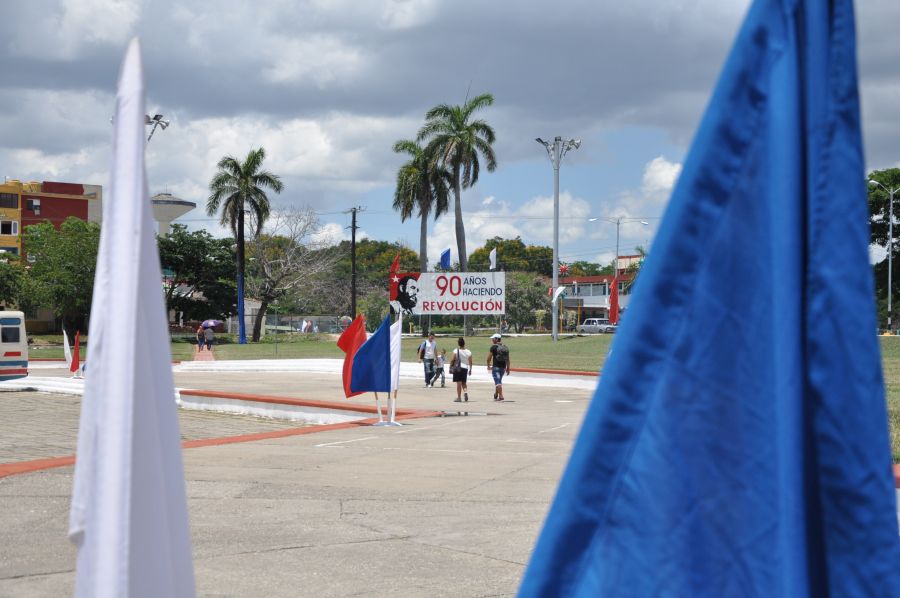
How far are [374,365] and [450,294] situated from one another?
27302mm

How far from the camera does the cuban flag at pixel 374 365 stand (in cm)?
1712

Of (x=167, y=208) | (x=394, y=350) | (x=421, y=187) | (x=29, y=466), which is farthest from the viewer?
(x=167, y=208)

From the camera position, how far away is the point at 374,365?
17.2 metres

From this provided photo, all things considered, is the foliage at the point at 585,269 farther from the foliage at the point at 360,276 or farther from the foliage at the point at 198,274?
the foliage at the point at 198,274

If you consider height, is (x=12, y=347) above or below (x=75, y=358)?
above

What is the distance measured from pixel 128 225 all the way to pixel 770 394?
105 cm

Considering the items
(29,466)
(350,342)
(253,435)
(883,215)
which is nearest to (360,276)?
(883,215)

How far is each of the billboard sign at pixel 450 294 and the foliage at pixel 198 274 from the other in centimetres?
2535

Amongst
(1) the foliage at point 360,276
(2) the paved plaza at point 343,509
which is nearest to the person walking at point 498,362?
(2) the paved plaza at point 343,509

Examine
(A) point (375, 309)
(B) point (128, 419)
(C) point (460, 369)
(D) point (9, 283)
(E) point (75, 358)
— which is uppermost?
(D) point (9, 283)

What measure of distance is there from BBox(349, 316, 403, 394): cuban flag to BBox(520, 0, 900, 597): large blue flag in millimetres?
15973

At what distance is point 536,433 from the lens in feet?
53.0

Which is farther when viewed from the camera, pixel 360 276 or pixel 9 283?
pixel 360 276

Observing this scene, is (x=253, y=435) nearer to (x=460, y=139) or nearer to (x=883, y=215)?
(x=460, y=139)
